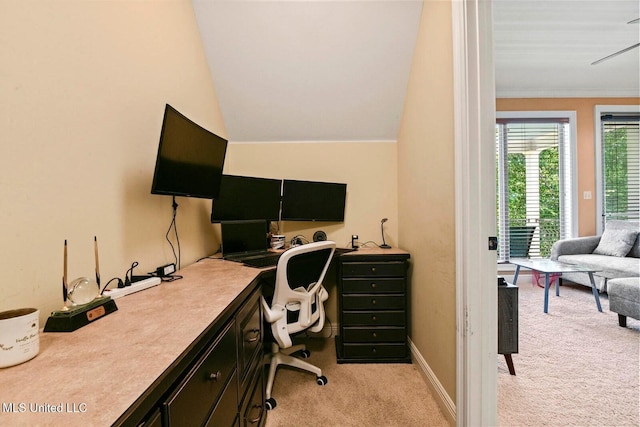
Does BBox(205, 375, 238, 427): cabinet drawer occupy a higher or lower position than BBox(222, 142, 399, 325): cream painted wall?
lower

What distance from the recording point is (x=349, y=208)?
2676mm

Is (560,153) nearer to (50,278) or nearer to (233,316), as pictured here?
(233,316)

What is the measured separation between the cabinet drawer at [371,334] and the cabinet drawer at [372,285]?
11.6 inches

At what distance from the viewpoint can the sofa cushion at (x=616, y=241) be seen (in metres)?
3.36

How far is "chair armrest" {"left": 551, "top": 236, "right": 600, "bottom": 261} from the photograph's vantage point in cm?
369

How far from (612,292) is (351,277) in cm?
254

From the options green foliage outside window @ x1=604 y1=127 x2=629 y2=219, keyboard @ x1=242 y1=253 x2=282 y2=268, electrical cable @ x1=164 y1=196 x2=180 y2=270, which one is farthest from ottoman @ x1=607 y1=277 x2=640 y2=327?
electrical cable @ x1=164 y1=196 x2=180 y2=270

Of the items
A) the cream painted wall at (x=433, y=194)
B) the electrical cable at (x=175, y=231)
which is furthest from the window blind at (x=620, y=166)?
the electrical cable at (x=175, y=231)

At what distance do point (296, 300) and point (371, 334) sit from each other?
2.65 ft

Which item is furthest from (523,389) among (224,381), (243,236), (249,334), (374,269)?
(243,236)

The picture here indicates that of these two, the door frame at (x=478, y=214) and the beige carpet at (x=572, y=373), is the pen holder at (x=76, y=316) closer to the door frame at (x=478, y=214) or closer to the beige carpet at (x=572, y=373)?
the door frame at (x=478, y=214)

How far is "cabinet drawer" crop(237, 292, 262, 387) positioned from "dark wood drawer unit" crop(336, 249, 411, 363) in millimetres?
854

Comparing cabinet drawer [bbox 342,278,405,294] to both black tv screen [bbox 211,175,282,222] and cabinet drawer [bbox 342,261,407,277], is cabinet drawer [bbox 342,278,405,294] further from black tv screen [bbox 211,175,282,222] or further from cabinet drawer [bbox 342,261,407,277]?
black tv screen [bbox 211,175,282,222]

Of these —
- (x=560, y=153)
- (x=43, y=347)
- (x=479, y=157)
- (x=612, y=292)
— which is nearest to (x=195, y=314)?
(x=43, y=347)
